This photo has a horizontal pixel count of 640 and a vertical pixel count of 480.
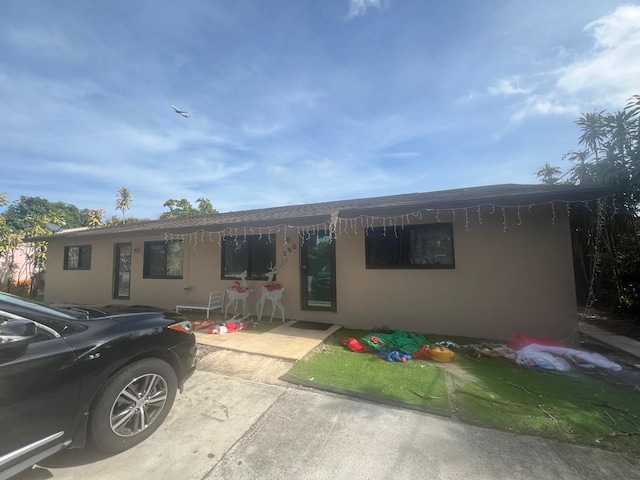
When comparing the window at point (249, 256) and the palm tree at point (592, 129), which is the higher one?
the palm tree at point (592, 129)

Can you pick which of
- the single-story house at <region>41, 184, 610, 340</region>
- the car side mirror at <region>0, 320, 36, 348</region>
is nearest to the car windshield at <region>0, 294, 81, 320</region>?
the car side mirror at <region>0, 320, 36, 348</region>

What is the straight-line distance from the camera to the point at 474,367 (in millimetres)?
4098

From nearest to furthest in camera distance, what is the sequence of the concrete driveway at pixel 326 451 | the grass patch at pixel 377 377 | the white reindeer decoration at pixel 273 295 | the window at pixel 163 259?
the concrete driveway at pixel 326 451 < the grass patch at pixel 377 377 < the white reindeer decoration at pixel 273 295 < the window at pixel 163 259

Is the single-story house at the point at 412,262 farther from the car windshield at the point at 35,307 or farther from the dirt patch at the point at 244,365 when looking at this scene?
the car windshield at the point at 35,307

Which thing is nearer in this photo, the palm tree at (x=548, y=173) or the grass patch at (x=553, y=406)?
the grass patch at (x=553, y=406)

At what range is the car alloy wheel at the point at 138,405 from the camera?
7.23ft

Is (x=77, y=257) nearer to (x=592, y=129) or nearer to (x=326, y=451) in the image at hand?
(x=326, y=451)

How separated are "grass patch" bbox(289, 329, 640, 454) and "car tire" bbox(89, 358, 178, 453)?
164cm

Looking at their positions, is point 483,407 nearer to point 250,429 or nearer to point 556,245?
point 250,429

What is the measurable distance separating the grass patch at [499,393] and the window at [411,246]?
200 cm

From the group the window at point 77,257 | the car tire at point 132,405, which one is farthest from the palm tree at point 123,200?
the car tire at point 132,405

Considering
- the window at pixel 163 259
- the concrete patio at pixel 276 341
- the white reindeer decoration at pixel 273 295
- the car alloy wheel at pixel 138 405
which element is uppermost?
the window at pixel 163 259

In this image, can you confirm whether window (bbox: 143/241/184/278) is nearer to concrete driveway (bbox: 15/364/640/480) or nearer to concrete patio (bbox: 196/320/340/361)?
concrete patio (bbox: 196/320/340/361)

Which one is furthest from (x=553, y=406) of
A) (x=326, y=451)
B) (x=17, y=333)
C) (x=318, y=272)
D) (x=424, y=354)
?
(x=17, y=333)
